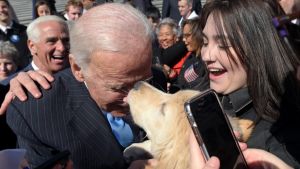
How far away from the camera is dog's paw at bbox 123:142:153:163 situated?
8.49ft

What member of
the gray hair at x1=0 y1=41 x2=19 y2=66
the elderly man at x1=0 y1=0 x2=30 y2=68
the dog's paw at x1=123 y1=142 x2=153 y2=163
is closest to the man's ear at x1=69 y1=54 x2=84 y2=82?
the dog's paw at x1=123 y1=142 x2=153 y2=163

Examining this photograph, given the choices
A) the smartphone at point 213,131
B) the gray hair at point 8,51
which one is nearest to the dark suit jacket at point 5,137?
the smartphone at point 213,131

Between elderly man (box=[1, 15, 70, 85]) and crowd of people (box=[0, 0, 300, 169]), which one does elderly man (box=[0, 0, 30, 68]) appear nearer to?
elderly man (box=[1, 15, 70, 85])

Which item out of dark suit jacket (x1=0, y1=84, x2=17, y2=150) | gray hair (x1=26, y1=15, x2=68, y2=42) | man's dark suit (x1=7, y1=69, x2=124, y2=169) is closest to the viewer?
man's dark suit (x1=7, y1=69, x2=124, y2=169)

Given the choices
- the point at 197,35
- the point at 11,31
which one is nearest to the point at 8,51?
the point at 11,31

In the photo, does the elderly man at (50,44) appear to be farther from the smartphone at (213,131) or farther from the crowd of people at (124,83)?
the smartphone at (213,131)

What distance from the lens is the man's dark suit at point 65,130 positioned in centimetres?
221

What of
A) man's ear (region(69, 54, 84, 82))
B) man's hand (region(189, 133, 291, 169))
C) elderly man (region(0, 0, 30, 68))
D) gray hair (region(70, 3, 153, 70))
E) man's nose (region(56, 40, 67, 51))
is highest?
gray hair (region(70, 3, 153, 70))

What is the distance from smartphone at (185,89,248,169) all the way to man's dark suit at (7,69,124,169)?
2.60 feet

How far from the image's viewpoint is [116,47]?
231 cm

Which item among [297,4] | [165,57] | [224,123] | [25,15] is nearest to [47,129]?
[224,123]

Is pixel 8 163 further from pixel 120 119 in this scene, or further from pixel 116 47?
pixel 120 119

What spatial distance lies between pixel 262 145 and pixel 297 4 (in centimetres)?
93

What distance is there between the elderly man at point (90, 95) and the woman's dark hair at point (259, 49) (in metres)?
0.45
